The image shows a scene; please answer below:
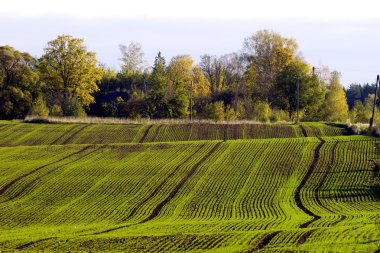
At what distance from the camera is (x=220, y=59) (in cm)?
14938

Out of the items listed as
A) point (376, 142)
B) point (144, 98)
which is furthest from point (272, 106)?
point (376, 142)

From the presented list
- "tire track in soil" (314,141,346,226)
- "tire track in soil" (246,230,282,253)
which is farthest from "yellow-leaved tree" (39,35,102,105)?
"tire track in soil" (246,230,282,253)

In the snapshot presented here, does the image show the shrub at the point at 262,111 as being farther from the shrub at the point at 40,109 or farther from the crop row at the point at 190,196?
the shrub at the point at 40,109

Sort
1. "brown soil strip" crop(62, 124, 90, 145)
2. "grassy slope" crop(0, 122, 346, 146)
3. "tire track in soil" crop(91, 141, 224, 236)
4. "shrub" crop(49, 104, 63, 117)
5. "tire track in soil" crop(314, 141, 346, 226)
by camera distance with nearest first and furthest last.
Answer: "tire track in soil" crop(91, 141, 224, 236)
"tire track in soil" crop(314, 141, 346, 226)
"brown soil strip" crop(62, 124, 90, 145)
"grassy slope" crop(0, 122, 346, 146)
"shrub" crop(49, 104, 63, 117)

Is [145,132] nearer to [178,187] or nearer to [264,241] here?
[178,187]

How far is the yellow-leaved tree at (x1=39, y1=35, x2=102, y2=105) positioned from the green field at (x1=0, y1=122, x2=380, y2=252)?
17178mm

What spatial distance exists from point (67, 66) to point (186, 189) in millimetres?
55553

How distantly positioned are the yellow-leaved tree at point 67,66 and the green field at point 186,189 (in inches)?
676

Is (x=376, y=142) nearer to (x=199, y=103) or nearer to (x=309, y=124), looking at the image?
(x=309, y=124)

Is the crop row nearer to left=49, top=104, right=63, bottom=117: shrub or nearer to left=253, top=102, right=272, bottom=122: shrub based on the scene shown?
left=253, top=102, right=272, bottom=122: shrub

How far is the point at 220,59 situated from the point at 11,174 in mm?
87901

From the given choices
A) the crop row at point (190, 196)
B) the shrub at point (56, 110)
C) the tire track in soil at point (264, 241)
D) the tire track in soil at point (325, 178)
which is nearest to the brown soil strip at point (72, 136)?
the crop row at point (190, 196)

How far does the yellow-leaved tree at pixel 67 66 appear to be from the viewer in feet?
366

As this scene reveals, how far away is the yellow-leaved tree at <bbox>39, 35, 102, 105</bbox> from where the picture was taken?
111688 millimetres
